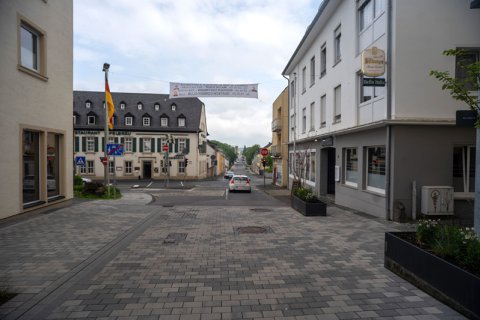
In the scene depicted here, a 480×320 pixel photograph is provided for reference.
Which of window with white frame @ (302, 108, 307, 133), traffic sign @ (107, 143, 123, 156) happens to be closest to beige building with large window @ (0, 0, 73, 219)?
traffic sign @ (107, 143, 123, 156)

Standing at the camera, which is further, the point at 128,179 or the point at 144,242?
the point at 128,179

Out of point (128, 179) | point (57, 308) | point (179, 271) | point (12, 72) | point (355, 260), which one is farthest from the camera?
point (128, 179)

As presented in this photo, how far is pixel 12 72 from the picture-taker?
10055mm

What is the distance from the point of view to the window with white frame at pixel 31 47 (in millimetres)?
10898

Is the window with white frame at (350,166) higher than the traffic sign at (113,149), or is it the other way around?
the traffic sign at (113,149)

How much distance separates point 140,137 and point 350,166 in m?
37.5

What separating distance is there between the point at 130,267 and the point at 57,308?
5.91 feet

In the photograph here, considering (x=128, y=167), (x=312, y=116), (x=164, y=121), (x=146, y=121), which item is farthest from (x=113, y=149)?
(x=164, y=121)

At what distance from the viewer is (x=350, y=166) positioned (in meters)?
15.3

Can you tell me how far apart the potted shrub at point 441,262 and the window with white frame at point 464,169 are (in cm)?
680

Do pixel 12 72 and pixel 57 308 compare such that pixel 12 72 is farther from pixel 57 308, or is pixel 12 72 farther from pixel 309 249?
pixel 309 249

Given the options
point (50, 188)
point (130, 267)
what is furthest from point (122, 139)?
point (130, 267)

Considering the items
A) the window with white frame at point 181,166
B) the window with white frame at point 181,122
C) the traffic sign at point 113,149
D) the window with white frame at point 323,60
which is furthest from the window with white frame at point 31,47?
the window with white frame at point 181,122

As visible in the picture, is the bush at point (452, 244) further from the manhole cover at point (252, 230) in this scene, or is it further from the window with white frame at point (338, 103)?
the window with white frame at point (338, 103)
